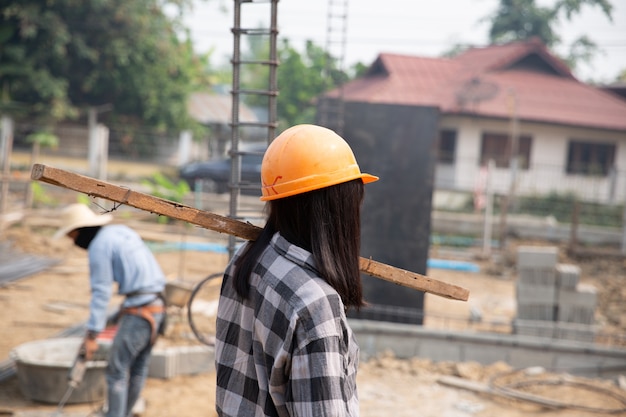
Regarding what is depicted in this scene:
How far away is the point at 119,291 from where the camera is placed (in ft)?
15.3

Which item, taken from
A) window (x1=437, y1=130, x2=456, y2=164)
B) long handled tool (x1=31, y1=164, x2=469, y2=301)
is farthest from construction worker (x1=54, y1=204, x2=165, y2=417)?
window (x1=437, y1=130, x2=456, y2=164)

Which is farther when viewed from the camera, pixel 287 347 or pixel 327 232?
pixel 327 232

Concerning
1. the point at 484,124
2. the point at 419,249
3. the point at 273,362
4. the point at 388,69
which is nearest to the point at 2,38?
the point at 388,69

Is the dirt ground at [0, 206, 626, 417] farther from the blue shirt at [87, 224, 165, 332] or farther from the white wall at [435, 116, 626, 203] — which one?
the white wall at [435, 116, 626, 203]

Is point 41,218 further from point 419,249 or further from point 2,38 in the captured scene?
point 2,38

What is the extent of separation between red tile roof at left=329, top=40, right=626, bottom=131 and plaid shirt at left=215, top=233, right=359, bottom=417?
18.3m

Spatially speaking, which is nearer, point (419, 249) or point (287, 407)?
point (287, 407)

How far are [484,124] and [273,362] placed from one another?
2030 cm

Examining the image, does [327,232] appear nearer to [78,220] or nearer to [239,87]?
[239,87]

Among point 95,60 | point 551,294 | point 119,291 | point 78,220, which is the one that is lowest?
point 551,294

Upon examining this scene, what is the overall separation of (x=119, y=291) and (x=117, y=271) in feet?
0.46

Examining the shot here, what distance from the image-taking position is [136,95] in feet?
81.3

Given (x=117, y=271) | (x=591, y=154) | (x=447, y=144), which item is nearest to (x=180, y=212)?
Result: (x=117, y=271)

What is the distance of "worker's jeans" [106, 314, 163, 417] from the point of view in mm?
4582
